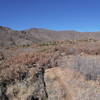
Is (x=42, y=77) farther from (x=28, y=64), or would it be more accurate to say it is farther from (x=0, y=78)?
(x=0, y=78)

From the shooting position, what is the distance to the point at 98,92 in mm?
4691

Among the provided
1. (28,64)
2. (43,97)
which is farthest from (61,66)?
(43,97)

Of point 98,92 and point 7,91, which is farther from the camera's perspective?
point 7,91

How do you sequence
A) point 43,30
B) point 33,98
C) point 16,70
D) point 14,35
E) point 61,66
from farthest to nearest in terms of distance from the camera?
point 43,30 < point 14,35 < point 61,66 < point 16,70 < point 33,98

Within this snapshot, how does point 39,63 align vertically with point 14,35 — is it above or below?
below

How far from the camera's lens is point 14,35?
3906 centimetres

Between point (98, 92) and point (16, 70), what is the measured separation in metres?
3.10

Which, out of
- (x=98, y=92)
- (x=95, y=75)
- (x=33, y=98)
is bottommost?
(x=33, y=98)

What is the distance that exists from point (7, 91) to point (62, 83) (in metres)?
1.96

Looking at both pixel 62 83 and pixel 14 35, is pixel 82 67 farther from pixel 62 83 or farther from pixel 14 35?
pixel 14 35

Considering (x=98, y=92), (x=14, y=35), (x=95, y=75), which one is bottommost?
(x=98, y=92)

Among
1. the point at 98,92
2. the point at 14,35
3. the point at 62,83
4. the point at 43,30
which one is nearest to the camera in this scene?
the point at 98,92

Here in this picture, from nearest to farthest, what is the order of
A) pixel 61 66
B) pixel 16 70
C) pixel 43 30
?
pixel 16 70 < pixel 61 66 < pixel 43 30

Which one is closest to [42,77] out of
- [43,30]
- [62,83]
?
[62,83]
